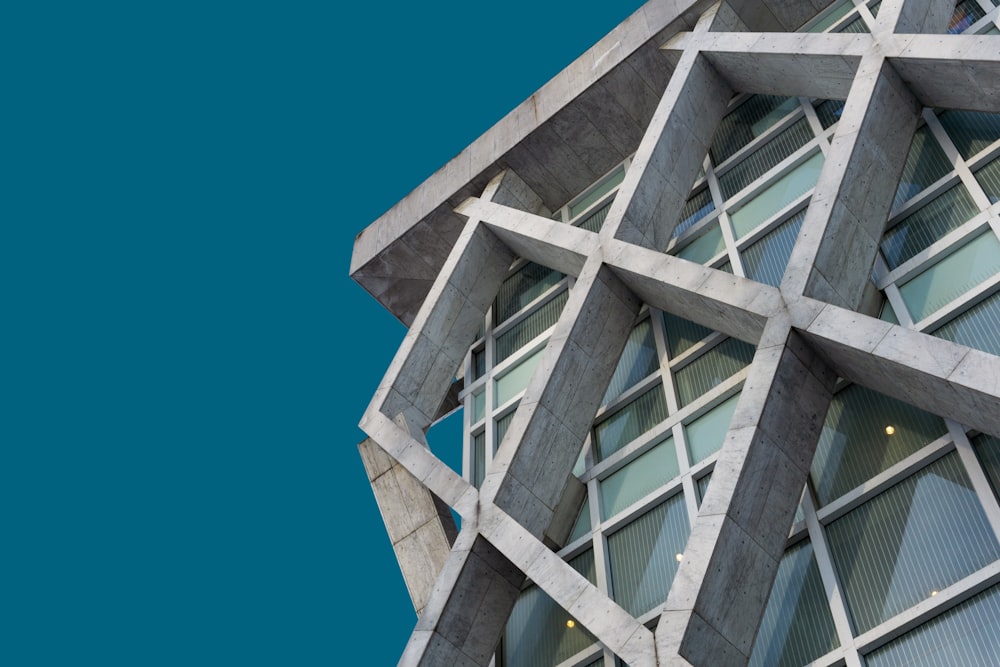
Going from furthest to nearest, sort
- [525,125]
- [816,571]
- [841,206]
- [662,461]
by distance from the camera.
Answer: [525,125] < [662,461] < [841,206] < [816,571]

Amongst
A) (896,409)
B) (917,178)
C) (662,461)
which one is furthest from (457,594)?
(917,178)

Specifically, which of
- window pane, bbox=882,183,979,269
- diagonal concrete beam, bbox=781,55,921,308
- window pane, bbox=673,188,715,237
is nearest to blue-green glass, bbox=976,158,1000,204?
window pane, bbox=882,183,979,269

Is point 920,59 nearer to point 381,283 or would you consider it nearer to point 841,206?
point 841,206

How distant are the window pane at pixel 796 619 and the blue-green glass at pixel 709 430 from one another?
255 centimetres

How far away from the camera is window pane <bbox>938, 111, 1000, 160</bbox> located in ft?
58.5

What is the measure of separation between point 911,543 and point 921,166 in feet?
22.0

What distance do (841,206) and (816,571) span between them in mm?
5298

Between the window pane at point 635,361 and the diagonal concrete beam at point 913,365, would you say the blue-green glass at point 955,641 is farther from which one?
the window pane at point 635,361

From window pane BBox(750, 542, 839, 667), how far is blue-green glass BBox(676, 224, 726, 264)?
673 cm

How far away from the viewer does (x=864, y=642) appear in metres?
14.5

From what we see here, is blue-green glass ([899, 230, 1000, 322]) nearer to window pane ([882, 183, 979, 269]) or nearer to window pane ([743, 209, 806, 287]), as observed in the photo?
window pane ([882, 183, 979, 269])

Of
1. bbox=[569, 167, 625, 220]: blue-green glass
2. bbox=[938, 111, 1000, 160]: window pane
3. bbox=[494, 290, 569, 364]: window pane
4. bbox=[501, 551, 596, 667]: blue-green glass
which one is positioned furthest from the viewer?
A: bbox=[569, 167, 625, 220]: blue-green glass

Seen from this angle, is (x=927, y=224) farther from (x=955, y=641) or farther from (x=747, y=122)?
(x=955, y=641)

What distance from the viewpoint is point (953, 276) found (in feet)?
55.1
